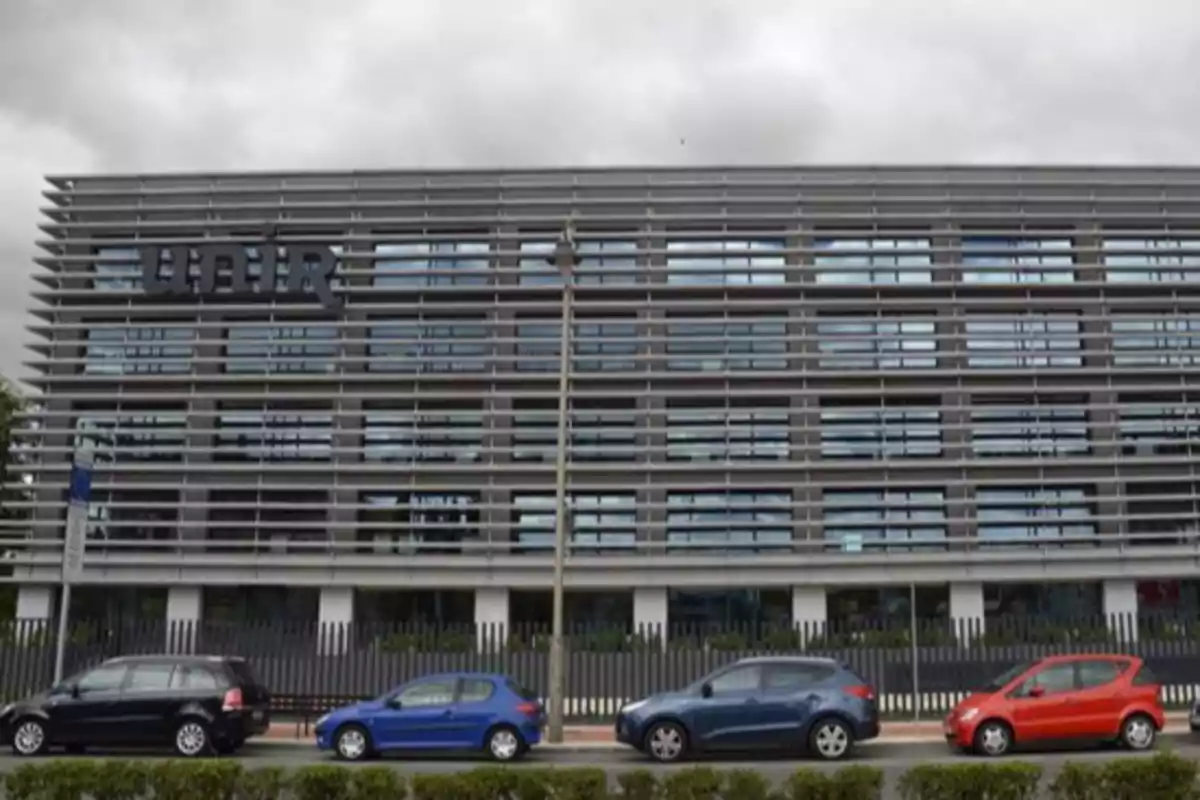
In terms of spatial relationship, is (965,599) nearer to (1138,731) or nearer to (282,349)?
(1138,731)

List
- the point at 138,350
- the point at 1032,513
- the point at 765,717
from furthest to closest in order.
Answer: the point at 138,350 < the point at 1032,513 < the point at 765,717

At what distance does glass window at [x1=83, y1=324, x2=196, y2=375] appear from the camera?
108 ft

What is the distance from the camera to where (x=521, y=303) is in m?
32.7

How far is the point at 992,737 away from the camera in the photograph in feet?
57.0

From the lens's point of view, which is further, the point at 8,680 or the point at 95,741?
the point at 8,680

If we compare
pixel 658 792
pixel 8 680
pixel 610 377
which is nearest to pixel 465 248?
pixel 610 377

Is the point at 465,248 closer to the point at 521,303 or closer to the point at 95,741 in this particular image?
the point at 521,303

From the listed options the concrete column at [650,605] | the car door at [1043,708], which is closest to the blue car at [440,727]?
the car door at [1043,708]

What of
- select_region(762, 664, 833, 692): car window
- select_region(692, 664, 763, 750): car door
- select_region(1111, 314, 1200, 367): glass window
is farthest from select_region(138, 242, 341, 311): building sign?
select_region(1111, 314, 1200, 367): glass window

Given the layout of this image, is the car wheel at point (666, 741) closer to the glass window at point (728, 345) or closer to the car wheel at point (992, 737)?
the car wheel at point (992, 737)

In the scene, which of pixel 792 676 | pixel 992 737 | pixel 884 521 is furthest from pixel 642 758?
pixel 884 521

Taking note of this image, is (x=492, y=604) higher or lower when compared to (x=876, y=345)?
lower

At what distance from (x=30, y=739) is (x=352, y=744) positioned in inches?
201

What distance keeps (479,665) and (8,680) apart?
958cm
